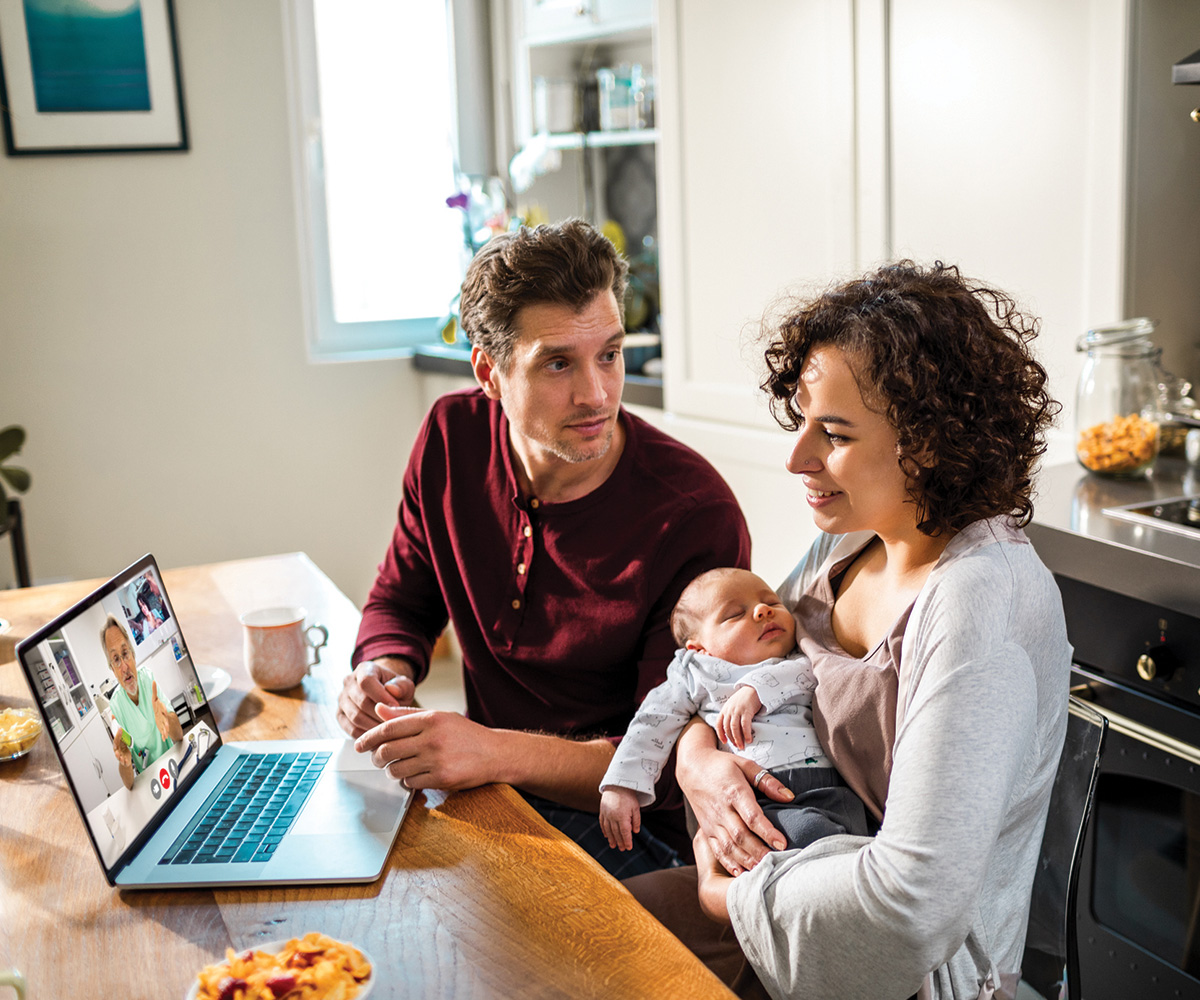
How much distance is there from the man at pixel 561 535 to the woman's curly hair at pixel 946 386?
45 cm

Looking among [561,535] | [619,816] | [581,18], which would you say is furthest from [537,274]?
[581,18]

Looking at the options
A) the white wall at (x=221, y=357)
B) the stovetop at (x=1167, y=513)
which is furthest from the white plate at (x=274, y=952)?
the white wall at (x=221, y=357)

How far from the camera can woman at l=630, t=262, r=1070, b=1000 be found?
92 cm

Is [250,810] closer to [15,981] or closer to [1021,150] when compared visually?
[15,981]

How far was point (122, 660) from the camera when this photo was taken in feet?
3.67

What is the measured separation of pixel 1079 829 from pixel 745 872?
0.33 metres

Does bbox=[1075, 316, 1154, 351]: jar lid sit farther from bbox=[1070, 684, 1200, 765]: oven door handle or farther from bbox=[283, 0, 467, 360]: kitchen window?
bbox=[283, 0, 467, 360]: kitchen window

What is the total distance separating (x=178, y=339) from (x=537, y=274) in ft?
7.58

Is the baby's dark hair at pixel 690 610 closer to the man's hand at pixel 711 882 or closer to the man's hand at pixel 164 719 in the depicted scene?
the man's hand at pixel 711 882

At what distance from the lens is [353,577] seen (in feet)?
12.6

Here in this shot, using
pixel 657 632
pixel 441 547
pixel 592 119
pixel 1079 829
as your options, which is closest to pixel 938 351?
pixel 1079 829

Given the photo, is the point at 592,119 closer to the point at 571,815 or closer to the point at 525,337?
the point at 525,337

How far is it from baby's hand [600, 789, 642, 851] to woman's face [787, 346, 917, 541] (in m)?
0.37

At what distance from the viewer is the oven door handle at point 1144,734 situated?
1.43 m
